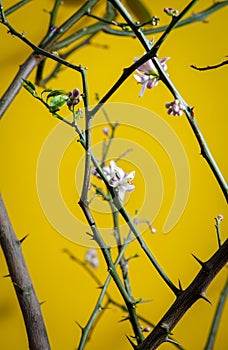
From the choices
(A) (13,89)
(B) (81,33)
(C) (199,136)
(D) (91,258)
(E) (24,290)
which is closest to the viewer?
(C) (199,136)

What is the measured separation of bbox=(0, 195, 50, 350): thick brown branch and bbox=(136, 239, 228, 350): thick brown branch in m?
0.17

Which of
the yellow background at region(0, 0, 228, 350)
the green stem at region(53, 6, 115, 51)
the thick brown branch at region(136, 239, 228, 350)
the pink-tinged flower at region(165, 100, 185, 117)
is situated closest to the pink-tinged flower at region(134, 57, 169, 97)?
the pink-tinged flower at region(165, 100, 185, 117)

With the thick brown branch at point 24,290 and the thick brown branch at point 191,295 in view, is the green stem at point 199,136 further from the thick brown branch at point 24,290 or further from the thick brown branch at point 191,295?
the thick brown branch at point 24,290

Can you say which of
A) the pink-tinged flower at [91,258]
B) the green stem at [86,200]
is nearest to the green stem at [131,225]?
the green stem at [86,200]

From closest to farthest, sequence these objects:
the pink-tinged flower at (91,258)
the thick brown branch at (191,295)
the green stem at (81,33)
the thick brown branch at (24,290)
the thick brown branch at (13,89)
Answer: the thick brown branch at (191,295) → the thick brown branch at (24,290) → the thick brown branch at (13,89) → the green stem at (81,33) → the pink-tinged flower at (91,258)

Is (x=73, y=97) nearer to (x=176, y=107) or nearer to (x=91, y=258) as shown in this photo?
(x=176, y=107)

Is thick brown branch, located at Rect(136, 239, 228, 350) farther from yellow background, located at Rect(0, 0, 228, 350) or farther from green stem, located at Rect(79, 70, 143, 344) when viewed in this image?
yellow background, located at Rect(0, 0, 228, 350)

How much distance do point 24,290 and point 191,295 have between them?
0.25 meters

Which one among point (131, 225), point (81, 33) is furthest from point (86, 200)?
point (81, 33)

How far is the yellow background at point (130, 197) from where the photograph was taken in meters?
1.09

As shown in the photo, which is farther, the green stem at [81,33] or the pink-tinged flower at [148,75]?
the green stem at [81,33]

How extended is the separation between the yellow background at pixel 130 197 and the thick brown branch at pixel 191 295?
2.02 ft

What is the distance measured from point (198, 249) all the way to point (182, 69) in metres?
0.39

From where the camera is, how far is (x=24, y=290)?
642 mm
